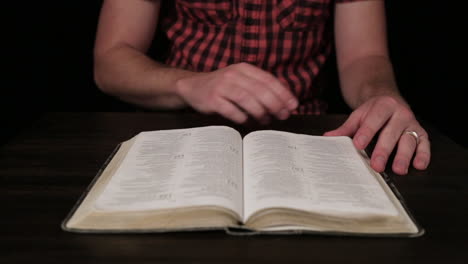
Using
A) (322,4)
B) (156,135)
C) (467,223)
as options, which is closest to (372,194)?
(467,223)

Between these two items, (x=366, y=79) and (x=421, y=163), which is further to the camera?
(x=366, y=79)

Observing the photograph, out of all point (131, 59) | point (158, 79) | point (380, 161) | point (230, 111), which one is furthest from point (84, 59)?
point (380, 161)

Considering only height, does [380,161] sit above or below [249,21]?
below

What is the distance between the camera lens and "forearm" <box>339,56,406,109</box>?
1030 mm

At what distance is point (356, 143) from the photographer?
74 cm

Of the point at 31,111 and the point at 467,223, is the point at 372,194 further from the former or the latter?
the point at 31,111

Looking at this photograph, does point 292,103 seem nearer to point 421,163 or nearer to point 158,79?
point 421,163

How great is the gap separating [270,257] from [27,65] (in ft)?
3.78

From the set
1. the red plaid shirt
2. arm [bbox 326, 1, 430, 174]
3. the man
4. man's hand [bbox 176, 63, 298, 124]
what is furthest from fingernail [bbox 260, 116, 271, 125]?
the red plaid shirt

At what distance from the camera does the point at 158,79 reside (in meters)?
0.98

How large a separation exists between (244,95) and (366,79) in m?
0.45

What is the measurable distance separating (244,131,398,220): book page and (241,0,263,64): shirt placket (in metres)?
0.44

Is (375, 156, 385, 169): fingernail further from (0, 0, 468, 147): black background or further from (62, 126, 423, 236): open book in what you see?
(0, 0, 468, 147): black background

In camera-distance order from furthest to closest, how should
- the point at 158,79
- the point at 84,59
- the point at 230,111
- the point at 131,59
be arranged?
the point at 84,59
the point at 131,59
the point at 158,79
the point at 230,111
